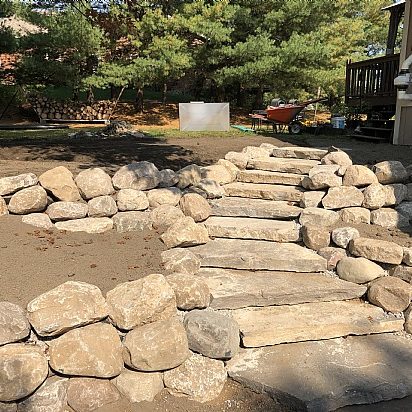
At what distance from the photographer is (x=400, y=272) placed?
3727mm

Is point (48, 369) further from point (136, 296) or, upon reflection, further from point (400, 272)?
point (400, 272)

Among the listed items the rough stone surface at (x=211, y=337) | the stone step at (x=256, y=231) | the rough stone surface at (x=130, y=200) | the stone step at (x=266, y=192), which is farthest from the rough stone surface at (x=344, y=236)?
the rough stone surface at (x=130, y=200)

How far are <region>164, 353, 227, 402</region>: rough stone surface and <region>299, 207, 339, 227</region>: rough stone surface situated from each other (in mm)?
1954

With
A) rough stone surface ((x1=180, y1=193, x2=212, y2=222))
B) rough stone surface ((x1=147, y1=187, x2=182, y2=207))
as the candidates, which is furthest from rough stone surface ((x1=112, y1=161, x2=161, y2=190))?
rough stone surface ((x1=180, y1=193, x2=212, y2=222))

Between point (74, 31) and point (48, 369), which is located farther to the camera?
point (74, 31)

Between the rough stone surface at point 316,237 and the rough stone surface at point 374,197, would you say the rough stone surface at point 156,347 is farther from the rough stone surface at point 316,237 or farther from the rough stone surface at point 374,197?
the rough stone surface at point 374,197

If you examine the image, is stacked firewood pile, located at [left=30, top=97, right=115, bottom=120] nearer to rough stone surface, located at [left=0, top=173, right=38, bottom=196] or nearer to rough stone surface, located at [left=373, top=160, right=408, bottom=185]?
rough stone surface, located at [left=0, top=173, right=38, bottom=196]

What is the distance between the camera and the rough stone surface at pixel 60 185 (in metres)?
4.09

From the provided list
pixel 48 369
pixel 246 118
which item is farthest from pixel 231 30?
pixel 48 369

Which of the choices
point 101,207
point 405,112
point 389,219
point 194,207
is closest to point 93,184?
point 101,207

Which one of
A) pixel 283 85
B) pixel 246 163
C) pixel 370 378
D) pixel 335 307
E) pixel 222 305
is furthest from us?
pixel 283 85

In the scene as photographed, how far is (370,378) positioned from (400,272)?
119 centimetres

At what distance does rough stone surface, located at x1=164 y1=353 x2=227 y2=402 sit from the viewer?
2717mm

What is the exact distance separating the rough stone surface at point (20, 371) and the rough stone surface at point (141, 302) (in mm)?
505
